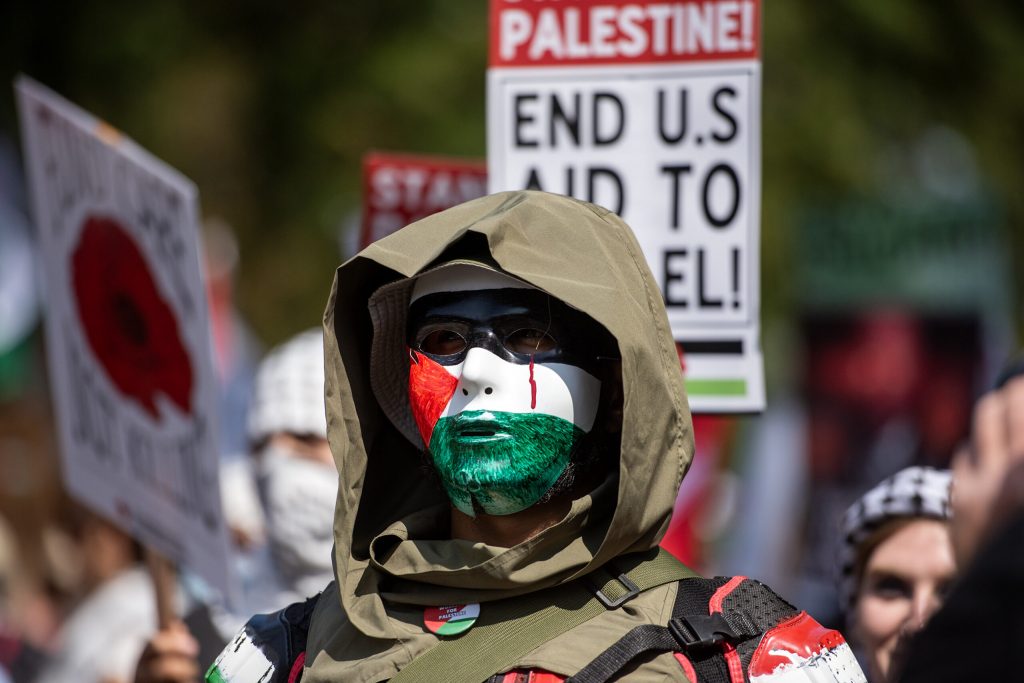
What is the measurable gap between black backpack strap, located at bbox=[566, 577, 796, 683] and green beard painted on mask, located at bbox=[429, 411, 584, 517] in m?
0.32

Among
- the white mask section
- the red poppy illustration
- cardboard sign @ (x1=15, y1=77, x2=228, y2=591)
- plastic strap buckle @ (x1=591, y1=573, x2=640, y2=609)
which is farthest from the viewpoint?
the white mask section

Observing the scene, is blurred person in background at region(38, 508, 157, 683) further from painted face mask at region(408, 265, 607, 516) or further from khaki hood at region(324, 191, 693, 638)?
painted face mask at region(408, 265, 607, 516)

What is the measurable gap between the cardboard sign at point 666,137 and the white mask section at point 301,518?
4.98ft

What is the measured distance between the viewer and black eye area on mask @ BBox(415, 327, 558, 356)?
2709 millimetres

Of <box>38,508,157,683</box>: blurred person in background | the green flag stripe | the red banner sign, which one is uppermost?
the red banner sign

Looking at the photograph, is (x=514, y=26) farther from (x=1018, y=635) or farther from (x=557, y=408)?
(x=1018, y=635)

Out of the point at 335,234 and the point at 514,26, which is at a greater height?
the point at 514,26

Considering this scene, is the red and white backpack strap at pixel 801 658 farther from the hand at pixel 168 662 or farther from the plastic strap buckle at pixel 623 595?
the hand at pixel 168 662

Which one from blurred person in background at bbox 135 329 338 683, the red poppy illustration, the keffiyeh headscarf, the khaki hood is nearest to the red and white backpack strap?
the khaki hood

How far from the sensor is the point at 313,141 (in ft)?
39.5

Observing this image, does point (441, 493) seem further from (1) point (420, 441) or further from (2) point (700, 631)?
(2) point (700, 631)

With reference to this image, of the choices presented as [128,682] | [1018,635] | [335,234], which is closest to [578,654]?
[1018,635]

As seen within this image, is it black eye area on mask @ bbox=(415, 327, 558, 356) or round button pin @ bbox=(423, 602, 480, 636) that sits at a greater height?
black eye area on mask @ bbox=(415, 327, 558, 356)

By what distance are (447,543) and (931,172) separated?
10218mm
